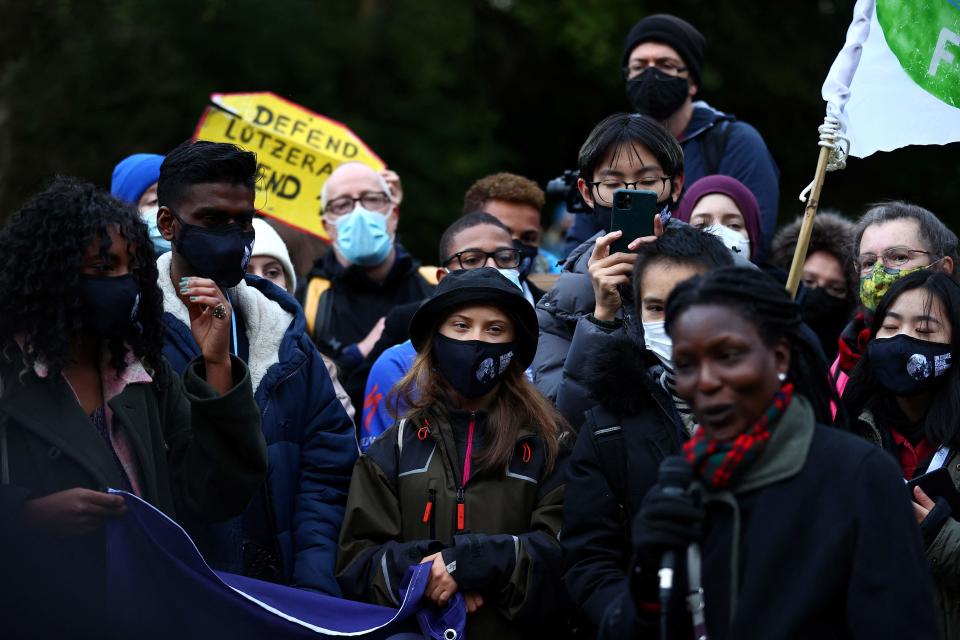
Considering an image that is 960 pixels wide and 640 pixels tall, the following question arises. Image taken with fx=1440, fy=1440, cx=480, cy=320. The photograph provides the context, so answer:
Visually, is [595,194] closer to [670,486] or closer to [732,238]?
[732,238]

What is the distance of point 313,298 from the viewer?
23.9ft

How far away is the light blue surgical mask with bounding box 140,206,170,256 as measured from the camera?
6145 mm

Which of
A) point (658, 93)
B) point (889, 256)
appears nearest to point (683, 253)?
point (889, 256)

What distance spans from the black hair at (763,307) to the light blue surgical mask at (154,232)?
2.92 metres

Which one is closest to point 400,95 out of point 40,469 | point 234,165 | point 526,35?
point 526,35

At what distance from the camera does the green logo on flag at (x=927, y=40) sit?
18.2 ft

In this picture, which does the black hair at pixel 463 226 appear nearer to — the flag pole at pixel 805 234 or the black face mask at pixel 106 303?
the flag pole at pixel 805 234

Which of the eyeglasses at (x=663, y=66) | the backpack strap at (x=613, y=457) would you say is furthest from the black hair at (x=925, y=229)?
the backpack strap at (x=613, y=457)

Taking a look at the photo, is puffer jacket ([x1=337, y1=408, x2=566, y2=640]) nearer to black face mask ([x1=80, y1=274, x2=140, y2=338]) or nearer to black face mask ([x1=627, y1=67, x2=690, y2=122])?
black face mask ([x1=80, y1=274, x2=140, y2=338])

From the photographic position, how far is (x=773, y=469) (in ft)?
11.6

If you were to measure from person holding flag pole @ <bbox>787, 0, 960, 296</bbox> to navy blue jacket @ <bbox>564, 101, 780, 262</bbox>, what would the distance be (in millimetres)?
1329

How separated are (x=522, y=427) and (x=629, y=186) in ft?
3.59

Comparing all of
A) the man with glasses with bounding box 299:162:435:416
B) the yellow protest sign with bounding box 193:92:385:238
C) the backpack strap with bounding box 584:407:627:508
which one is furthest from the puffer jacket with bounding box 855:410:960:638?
the yellow protest sign with bounding box 193:92:385:238

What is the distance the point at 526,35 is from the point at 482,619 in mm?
13151
